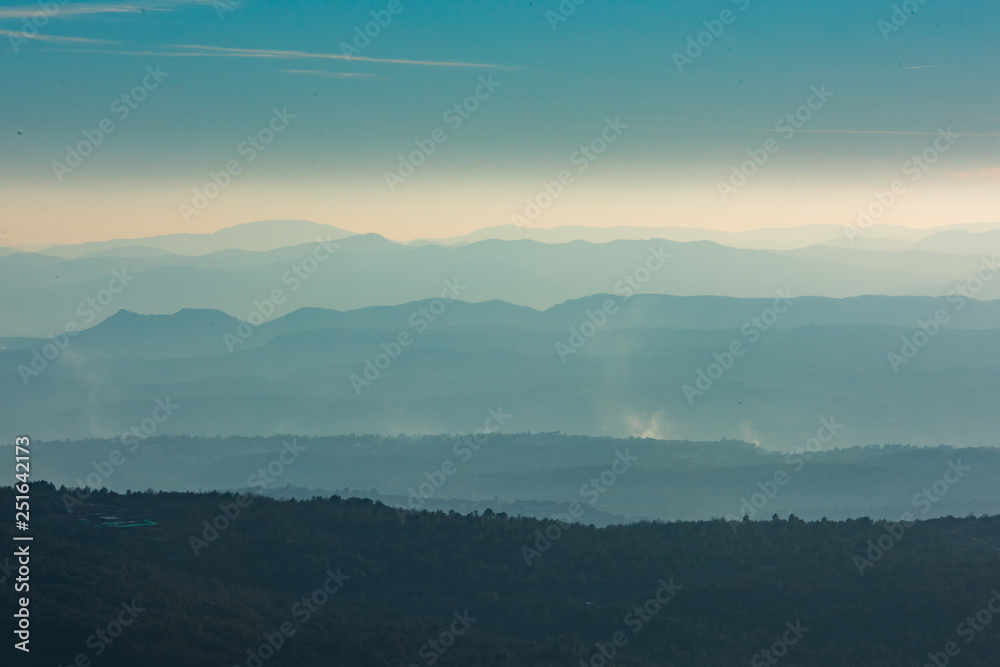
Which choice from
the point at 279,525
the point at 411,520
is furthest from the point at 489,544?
the point at 279,525

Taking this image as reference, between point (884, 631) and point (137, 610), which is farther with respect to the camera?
point (884, 631)

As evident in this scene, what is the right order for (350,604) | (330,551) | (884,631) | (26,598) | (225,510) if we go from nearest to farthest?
(26,598)
(884,631)
(350,604)
(330,551)
(225,510)

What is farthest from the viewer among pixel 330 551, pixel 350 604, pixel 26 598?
pixel 330 551

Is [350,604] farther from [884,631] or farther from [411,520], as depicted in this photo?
[884,631]

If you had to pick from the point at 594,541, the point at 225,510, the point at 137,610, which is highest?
the point at 225,510

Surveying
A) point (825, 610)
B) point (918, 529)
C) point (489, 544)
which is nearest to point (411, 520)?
point (489, 544)

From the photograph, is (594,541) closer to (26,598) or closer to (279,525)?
(279,525)

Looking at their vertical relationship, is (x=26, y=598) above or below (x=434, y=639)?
above
